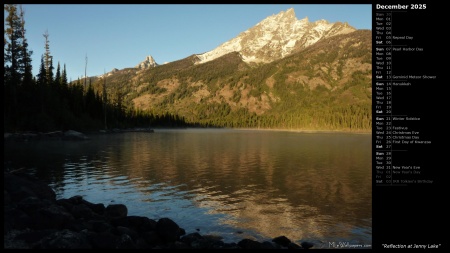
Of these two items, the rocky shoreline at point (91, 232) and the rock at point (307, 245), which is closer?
the rocky shoreline at point (91, 232)

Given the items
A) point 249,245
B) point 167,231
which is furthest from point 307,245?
point 167,231

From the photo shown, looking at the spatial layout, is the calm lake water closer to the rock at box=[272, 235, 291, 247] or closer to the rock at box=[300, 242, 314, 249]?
the rock at box=[300, 242, 314, 249]

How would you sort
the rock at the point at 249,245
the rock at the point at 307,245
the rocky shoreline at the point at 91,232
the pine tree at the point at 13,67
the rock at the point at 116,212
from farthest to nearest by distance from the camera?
the pine tree at the point at 13,67
the rock at the point at 116,212
the rock at the point at 307,245
the rock at the point at 249,245
the rocky shoreline at the point at 91,232

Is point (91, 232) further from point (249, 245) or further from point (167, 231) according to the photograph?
point (249, 245)

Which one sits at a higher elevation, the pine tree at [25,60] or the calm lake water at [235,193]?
the pine tree at [25,60]

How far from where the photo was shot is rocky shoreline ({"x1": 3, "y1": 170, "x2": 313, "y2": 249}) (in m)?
14.1

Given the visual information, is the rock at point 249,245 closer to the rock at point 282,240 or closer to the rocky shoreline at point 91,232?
the rocky shoreline at point 91,232

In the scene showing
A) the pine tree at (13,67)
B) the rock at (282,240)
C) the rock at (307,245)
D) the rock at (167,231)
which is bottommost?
the rock at (307,245)

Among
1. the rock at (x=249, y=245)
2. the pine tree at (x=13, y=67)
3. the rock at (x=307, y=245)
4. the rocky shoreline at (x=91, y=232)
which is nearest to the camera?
the rocky shoreline at (x=91, y=232)

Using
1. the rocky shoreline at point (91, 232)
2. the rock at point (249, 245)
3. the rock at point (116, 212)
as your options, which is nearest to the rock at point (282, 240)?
the rocky shoreline at point (91, 232)

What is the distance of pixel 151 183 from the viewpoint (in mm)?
33594

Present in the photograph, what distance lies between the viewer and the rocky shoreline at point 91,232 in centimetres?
1410
